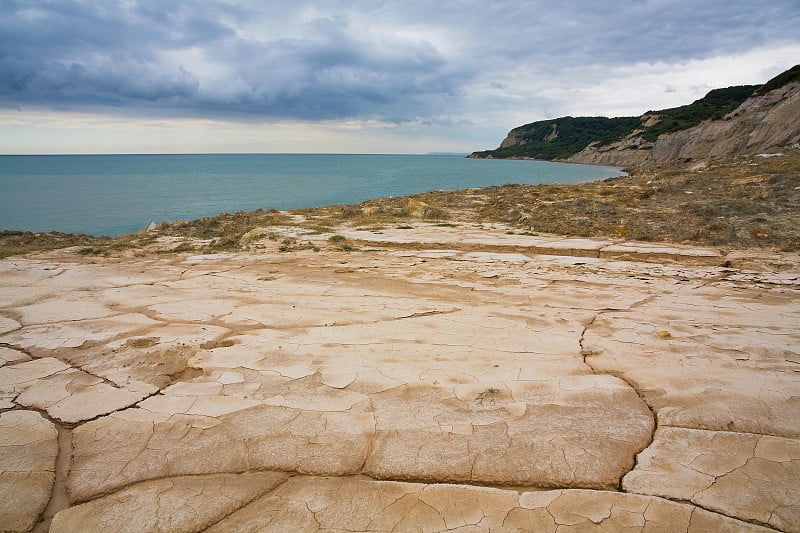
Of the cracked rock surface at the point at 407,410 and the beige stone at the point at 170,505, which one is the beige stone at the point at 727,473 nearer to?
the cracked rock surface at the point at 407,410

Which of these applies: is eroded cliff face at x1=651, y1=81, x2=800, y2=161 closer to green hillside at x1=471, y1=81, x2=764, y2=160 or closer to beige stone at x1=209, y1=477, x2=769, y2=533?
green hillside at x1=471, y1=81, x2=764, y2=160

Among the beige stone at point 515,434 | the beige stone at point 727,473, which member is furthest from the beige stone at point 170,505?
the beige stone at point 727,473

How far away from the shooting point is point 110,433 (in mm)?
3244

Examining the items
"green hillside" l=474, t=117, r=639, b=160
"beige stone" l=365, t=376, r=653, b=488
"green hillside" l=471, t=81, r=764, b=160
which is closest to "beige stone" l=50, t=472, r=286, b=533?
"beige stone" l=365, t=376, r=653, b=488

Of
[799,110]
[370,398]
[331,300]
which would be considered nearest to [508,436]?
[370,398]

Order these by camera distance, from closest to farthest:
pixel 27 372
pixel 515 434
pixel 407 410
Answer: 1. pixel 515 434
2. pixel 407 410
3. pixel 27 372

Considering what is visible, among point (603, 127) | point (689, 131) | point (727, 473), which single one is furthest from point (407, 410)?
point (603, 127)

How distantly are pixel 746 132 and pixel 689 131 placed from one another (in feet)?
40.1

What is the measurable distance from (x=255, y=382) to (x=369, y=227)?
9.38 meters

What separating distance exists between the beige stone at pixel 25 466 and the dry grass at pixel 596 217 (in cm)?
740

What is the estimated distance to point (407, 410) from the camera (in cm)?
341

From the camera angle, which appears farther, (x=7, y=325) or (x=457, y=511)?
(x=7, y=325)

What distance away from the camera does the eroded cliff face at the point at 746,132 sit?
30062 millimetres

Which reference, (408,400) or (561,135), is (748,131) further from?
(561,135)
